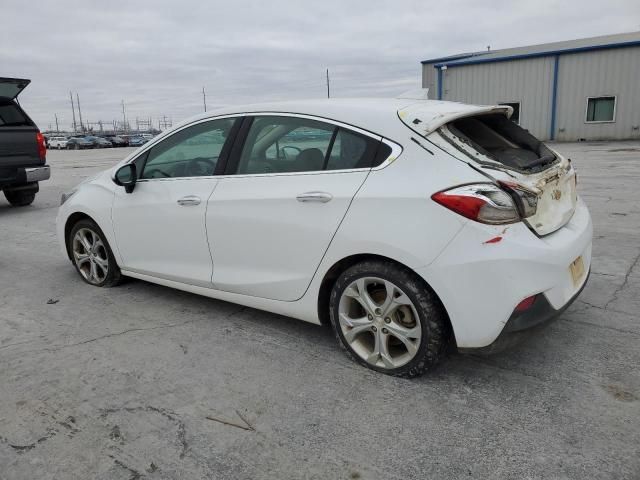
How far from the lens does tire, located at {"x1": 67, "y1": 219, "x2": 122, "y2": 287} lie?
14.8 ft

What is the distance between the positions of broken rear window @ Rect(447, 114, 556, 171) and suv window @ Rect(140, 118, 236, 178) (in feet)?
5.13

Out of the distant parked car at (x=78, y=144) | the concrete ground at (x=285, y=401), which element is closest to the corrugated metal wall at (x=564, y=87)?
the concrete ground at (x=285, y=401)

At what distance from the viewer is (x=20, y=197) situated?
10000 millimetres

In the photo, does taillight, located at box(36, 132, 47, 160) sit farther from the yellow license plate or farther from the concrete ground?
the yellow license plate

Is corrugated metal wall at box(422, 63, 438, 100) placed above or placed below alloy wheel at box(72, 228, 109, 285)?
above

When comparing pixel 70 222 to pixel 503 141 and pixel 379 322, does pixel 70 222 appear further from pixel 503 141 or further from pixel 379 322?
pixel 503 141

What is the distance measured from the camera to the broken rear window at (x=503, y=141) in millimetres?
2906

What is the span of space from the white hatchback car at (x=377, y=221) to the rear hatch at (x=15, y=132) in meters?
6.28

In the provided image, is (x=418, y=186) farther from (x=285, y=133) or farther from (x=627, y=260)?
(x=627, y=260)

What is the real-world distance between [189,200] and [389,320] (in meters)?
1.67

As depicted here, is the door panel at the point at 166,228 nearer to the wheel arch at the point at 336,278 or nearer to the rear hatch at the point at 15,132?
the wheel arch at the point at 336,278

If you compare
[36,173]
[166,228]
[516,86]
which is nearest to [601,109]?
[516,86]

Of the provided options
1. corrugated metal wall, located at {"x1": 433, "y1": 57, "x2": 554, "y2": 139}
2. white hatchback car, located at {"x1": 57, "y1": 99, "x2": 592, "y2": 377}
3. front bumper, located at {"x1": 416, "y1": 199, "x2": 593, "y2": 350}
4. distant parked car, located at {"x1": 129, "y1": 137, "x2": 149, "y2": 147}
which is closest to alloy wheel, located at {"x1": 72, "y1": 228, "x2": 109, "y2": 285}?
white hatchback car, located at {"x1": 57, "y1": 99, "x2": 592, "y2": 377}

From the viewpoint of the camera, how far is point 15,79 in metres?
8.61
